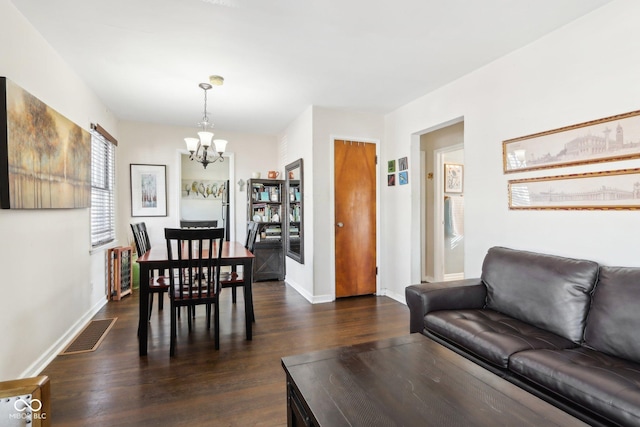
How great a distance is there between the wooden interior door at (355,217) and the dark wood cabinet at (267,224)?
4.53ft

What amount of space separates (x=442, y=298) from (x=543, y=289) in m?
0.65

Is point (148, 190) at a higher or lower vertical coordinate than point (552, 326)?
higher

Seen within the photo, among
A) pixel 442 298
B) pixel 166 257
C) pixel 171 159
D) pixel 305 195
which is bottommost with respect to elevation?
pixel 442 298

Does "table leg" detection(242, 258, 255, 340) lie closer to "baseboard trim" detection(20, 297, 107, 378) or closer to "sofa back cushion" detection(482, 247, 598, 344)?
"baseboard trim" detection(20, 297, 107, 378)

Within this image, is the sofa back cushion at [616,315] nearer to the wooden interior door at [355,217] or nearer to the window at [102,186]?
the wooden interior door at [355,217]

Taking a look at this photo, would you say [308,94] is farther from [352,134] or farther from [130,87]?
[130,87]

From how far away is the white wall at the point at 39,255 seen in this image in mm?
2002

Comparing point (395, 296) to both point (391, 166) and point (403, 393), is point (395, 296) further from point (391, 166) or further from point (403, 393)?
point (403, 393)

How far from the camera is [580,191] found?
2.20 metres

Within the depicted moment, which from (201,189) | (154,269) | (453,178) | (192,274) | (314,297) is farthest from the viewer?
(201,189)

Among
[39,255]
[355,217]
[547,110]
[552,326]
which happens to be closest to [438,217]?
[355,217]

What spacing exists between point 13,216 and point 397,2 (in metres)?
2.89

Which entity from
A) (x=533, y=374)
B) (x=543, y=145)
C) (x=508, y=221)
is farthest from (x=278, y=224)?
(x=533, y=374)

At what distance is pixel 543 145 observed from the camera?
243 centimetres
